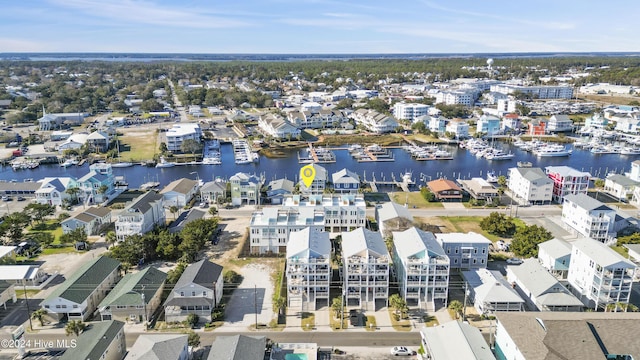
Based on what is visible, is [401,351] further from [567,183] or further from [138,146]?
[138,146]

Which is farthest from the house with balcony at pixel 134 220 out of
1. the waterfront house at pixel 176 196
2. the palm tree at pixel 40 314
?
the palm tree at pixel 40 314

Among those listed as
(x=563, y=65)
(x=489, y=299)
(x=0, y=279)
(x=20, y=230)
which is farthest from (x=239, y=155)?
(x=563, y=65)

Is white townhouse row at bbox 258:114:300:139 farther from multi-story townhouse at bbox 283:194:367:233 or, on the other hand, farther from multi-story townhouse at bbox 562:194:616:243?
multi-story townhouse at bbox 562:194:616:243

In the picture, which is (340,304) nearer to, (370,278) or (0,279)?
(370,278)

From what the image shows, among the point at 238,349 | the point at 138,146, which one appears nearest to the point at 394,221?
the point at 238,349

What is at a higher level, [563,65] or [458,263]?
[563,65]

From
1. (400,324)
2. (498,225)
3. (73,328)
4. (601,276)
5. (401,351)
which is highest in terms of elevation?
(601,276)

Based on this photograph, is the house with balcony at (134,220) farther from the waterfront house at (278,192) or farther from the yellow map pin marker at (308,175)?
the yellow map pin marker at (308,175)
